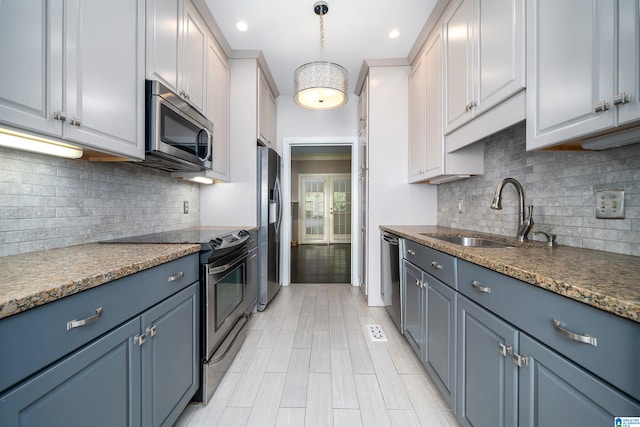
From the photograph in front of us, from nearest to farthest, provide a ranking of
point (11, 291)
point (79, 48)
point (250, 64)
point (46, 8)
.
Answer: point (11, 291), point (46, 8), point (79, 48), point (250, 64)

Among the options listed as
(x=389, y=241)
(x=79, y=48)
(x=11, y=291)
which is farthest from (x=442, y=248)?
(x=79, y=48)

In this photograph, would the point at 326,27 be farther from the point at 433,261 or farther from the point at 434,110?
the point at 433,261

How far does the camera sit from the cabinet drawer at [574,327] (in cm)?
60

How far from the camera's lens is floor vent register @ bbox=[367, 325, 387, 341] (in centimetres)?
235

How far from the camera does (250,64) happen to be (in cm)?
291

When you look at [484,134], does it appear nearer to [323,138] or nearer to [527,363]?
[527,363]

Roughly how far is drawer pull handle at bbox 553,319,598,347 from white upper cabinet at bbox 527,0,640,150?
0.67 metres

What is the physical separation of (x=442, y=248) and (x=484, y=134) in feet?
2.53

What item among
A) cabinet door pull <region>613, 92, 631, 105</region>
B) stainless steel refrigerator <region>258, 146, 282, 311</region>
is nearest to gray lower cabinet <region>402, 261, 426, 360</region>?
cabinet door pull <region>613, 92, 631, 105</region>

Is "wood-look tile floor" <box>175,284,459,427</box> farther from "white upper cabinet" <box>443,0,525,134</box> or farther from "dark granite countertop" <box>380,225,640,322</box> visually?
"white upper cabinet" <box>443,0,525,134</box>

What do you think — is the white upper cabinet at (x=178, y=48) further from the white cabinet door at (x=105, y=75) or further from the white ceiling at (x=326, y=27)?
the white ceiling at (x=326, y=27)

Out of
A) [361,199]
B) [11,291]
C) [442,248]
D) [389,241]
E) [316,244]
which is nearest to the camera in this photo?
[11,291]

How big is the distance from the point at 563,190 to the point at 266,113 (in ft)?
9.59

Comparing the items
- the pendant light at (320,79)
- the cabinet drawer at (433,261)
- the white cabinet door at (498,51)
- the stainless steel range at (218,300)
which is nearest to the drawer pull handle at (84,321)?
the stainless steel range at (218,300)
